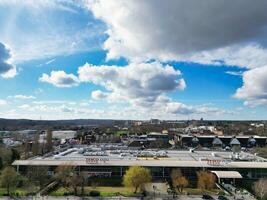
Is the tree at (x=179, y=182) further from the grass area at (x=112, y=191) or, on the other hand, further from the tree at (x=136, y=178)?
the tree at (x=136, y=178)

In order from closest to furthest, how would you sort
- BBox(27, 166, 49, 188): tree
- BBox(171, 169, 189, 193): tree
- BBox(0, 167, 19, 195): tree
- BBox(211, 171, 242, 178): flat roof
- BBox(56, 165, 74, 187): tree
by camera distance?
BBox(0, 167, 19, 195): tree → BBox(171, 169, 189, 193): tree → BBox(56, 165, 74, 187): tree → BBox(27, 166, 49, 188): tree → BBox(211, 171, 242, 178): flat roof

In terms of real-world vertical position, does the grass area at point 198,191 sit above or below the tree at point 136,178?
Answer: below

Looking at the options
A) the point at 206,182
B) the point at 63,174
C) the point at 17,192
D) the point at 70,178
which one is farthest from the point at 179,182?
the point at 17,192

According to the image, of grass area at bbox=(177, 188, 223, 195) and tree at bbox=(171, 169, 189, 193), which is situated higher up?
tree at bbox=(171, 169, 189, 193)

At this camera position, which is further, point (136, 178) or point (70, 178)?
point (70, 178)

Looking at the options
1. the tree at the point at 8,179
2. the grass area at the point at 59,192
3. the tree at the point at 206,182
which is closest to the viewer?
the grass area at the point at 59,192

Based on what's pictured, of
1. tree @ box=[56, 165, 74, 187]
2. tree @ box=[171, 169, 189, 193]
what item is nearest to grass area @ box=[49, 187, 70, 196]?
tree @ box=[56, 165, 74, 187]

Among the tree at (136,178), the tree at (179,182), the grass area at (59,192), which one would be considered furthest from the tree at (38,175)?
the tree at (179,182)

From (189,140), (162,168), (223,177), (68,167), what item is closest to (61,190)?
(68,167)

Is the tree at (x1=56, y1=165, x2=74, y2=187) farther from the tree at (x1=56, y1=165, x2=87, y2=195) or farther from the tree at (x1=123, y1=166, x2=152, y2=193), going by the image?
the tree at (x1=123, y1=166, x2=152, y2=193)

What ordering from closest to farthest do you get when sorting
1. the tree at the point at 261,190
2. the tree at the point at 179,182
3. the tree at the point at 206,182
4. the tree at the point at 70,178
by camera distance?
1. the tree at the point at 261,190
2. the tree at the point at 70,178
3. the tree at the point at 179,182
4. the tree at the point at 206,182

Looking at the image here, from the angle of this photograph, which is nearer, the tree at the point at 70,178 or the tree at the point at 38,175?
the tree at the point at 70,178

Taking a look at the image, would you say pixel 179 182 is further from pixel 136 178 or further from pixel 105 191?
pixel 105 191
